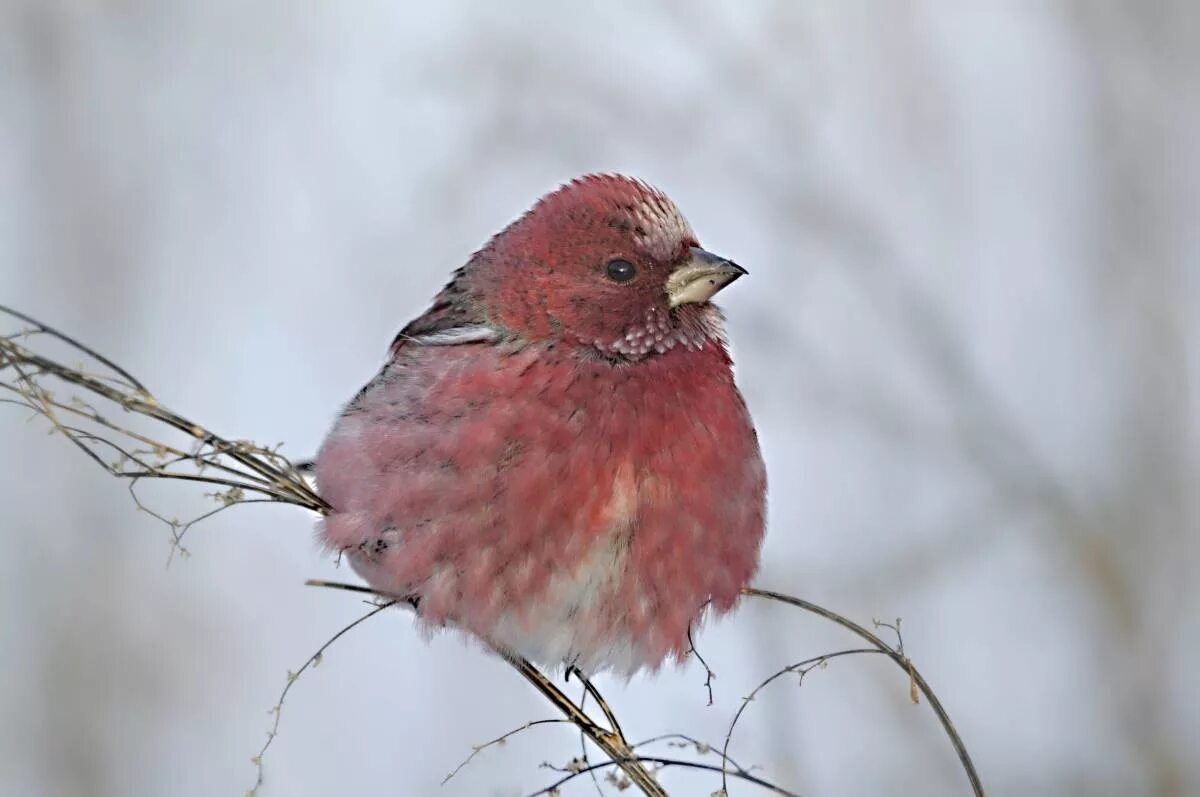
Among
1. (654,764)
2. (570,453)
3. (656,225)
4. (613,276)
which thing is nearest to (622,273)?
(613,276)

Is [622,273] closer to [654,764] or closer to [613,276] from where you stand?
[613,276]

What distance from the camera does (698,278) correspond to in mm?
2832

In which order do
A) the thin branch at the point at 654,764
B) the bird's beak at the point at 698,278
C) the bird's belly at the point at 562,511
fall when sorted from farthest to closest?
the bird's beak at the point at 698,278 → the bird's belly at the point at 562,511 → the thin branch at the point at 654,764

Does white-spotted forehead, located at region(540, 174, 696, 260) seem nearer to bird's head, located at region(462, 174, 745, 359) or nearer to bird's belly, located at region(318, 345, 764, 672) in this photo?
bird's head, located at region(462, 174, 745, 359)

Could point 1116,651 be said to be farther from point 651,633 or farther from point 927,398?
point 651,633

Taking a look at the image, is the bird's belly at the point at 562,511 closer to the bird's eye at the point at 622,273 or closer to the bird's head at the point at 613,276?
the bird's head at the point at 613,276

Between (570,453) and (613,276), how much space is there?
44cm

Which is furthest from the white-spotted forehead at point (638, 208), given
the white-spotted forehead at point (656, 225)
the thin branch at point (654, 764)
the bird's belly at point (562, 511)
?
the thin branch at point (654, 764)

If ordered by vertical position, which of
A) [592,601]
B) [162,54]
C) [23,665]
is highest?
[162,54]

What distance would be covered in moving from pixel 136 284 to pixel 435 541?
102 inches

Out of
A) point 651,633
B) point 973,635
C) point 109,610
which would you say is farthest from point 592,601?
point 973,635

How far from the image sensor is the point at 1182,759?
11.5ft

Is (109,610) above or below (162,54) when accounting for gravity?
below

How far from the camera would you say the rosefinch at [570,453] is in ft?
8.54
